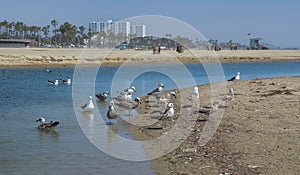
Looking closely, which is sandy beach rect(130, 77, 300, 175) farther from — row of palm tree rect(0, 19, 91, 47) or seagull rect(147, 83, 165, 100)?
row of palm tree rect(0, 19, 91, 47)

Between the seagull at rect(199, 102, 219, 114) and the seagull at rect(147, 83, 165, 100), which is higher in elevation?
the seagull at rect(199, 102, 219, 114)

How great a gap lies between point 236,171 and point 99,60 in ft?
183

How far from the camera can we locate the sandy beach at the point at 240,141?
9.89 meters

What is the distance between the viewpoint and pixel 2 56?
204 ft

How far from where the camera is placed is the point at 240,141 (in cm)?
1180

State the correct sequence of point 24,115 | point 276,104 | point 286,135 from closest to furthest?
point 286,135 < point 276,104 < point 24,115

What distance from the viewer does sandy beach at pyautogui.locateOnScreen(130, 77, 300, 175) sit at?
9891 millimetres

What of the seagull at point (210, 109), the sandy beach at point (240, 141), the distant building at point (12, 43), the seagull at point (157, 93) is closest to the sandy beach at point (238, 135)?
the sandy beach at point (240, 141)

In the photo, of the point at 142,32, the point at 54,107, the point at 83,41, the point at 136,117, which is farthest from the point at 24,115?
the point at 83,41

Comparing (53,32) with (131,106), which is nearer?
(131,106)

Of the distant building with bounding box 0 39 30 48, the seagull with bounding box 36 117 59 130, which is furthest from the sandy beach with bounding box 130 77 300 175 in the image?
the distant building with bounding box 0 39 30 48

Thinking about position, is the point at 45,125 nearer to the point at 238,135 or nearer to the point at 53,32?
the point at 238,135

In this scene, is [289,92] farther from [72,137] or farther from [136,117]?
[72,137]

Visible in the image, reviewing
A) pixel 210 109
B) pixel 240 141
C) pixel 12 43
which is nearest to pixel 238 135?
pixel 240 141
